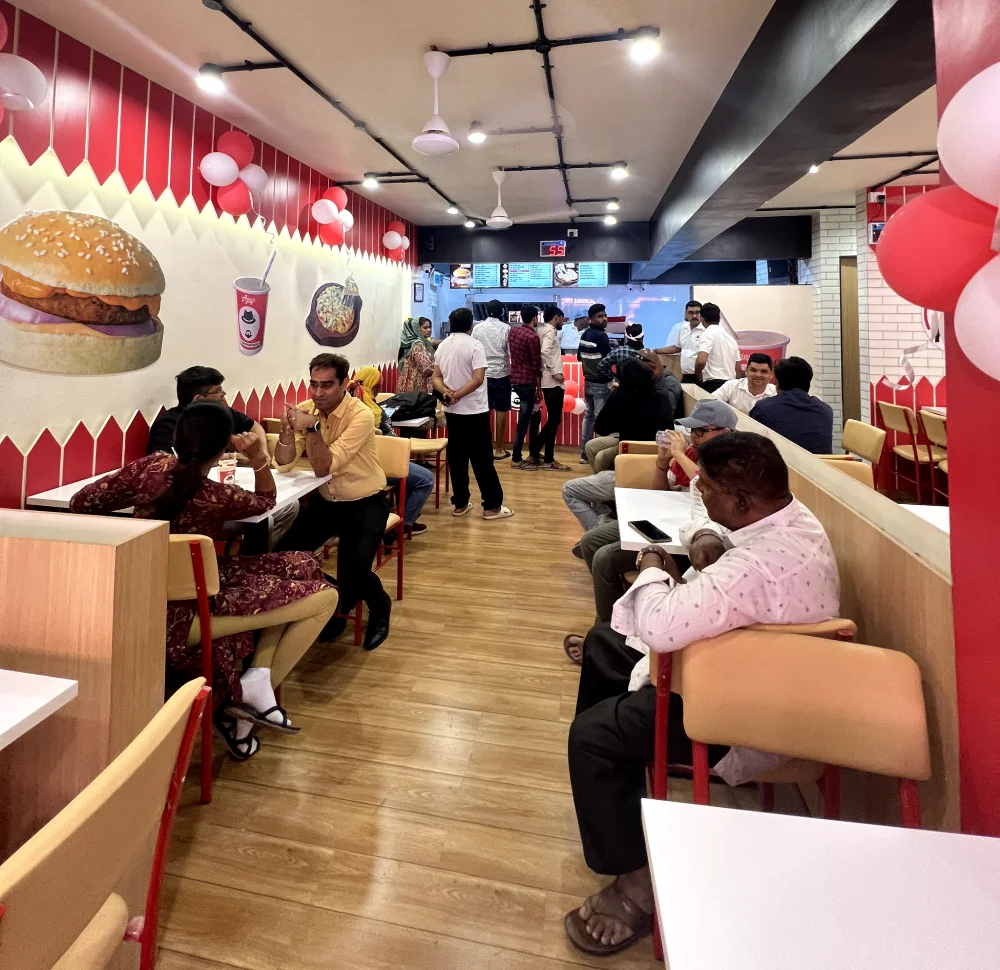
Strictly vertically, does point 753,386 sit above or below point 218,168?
below

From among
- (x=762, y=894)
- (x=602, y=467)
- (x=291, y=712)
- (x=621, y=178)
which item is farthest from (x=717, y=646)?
(x=621, y=178)

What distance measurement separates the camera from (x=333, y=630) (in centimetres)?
305

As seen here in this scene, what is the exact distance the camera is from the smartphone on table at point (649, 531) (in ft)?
7.09

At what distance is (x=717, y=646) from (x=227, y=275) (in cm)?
422

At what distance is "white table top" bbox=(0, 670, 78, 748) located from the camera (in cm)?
99

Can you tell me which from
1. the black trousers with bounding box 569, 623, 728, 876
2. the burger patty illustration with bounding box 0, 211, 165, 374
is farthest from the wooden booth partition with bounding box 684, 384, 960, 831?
the burger patty illustration with bounding box 0, 211, 165, 374

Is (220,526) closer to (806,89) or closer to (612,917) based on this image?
(612,917)

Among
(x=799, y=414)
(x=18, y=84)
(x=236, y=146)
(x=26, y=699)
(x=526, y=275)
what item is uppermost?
→ (x=526, y=275)

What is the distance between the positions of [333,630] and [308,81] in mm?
3177

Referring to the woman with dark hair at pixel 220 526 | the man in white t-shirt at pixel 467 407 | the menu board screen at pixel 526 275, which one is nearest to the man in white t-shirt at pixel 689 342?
the man in white t-shirt at pixel 467 407

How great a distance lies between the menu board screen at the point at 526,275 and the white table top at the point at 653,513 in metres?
6.52

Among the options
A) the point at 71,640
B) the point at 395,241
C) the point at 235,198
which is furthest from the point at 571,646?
the point at 395,241

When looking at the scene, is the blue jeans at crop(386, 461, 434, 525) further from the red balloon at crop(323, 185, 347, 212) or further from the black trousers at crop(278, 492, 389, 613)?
the red balloon at crop(323, 185, 347, 212)

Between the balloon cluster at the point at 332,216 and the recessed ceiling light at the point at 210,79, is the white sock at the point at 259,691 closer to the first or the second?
the recessed ceiling light at the point at 210,79
